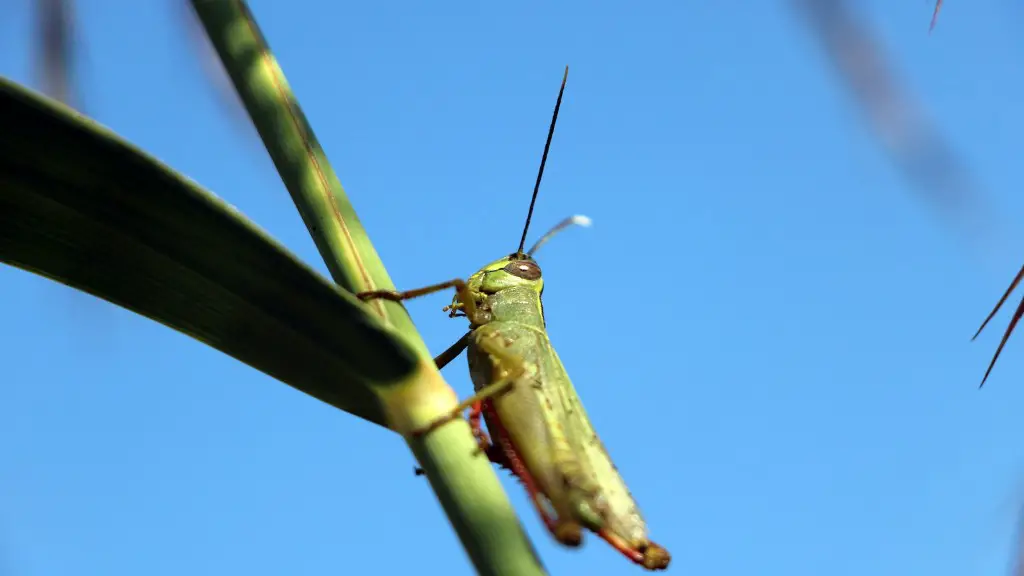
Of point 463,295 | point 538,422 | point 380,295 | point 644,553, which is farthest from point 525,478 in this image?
point 380,295

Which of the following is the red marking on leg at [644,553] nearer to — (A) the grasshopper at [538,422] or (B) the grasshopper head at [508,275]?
(A) the grasshopper at [538,422]

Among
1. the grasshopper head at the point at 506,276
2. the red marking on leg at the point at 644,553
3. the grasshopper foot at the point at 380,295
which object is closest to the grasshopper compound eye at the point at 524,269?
the grasshopper head at the point at 506,276

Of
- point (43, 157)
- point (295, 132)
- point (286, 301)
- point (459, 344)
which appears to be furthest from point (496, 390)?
point (43, 157)

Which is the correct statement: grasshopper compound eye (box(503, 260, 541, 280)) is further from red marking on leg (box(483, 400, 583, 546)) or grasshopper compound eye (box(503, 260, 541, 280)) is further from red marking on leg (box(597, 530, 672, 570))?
red marking on leg (box(597, 530, 672, 570))

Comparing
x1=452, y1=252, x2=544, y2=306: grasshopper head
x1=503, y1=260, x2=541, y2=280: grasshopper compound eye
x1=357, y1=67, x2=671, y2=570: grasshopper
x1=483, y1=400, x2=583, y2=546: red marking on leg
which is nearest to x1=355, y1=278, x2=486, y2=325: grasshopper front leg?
x1=357, y1=67, x2=671, y2=570: grasshopper

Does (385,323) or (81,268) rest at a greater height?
(81,268)

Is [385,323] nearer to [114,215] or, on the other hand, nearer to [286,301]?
[286,301]
